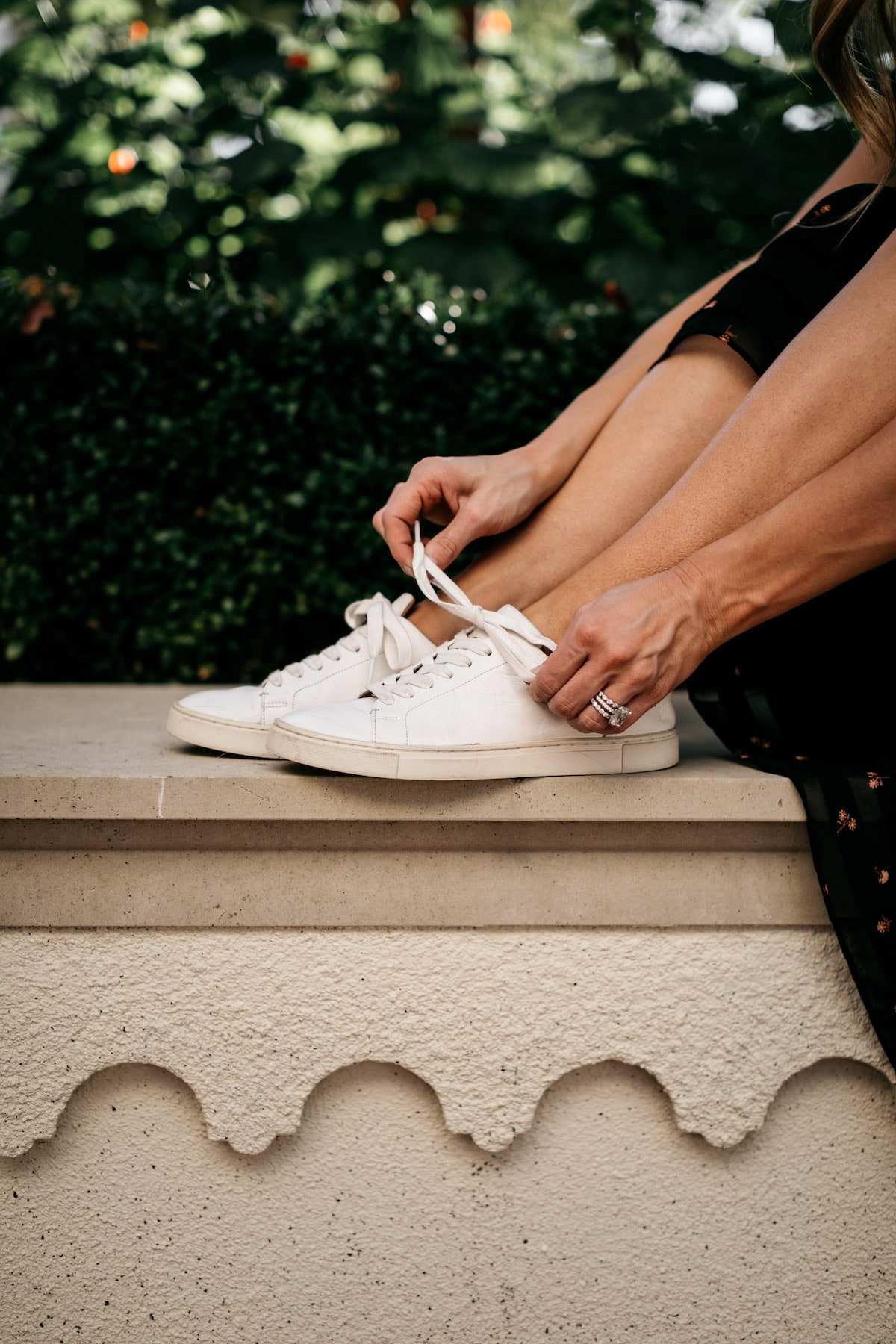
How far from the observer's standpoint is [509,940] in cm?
123

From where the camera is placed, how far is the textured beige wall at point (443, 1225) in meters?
1.19

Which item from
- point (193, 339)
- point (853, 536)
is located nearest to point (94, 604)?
point (193, 339)

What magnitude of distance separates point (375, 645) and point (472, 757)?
305mm

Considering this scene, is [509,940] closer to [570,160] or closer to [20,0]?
[570,160]

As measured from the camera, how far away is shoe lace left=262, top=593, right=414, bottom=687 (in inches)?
54.7

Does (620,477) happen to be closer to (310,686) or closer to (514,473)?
(514,473)

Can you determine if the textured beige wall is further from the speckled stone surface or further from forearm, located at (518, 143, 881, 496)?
forearm, located at (518, 143, 881, 496)

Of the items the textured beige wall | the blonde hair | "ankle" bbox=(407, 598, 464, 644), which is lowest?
the textured beige wall

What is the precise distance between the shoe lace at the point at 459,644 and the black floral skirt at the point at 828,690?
1.04 feet

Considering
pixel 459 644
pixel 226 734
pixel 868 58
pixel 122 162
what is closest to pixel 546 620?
pixel 459 644

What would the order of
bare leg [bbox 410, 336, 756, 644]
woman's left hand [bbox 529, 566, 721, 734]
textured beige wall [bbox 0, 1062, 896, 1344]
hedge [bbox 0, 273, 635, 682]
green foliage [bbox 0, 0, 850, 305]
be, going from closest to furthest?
woman's left hand [bbox 529, 566, 721, 734]
textured beige wall [bbox 0, 1062, 896, 1344]
bare leg [bbox 410, 336, 756, 644]
hedge [bbox 0, 273, 635, 682]
green foliage [bbox 0, 0, 850, 305]

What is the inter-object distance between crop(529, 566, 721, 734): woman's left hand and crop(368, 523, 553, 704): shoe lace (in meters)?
0.08

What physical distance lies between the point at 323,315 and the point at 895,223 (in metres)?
1.26

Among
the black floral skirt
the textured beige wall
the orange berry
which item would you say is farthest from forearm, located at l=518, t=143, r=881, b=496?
the orange berry
